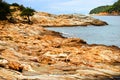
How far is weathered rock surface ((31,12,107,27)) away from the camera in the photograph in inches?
4631

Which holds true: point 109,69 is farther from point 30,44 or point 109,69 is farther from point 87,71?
point 30,44

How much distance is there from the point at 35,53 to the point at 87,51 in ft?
17.7

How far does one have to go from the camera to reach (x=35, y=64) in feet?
96.7

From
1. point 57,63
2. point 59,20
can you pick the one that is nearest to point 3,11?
point 59,20

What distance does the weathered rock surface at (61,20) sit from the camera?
118 meters

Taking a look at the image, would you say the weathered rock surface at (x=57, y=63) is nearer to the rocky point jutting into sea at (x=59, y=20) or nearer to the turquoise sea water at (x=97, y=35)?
the turquoise sea water at (x=97, y=35)

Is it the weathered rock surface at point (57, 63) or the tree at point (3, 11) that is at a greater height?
the tree at point (3, 11)

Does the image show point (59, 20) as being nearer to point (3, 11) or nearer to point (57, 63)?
point (3, 11)

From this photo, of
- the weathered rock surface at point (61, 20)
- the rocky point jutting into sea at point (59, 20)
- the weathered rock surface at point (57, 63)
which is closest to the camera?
the weathered rock surface at point (57, 63)

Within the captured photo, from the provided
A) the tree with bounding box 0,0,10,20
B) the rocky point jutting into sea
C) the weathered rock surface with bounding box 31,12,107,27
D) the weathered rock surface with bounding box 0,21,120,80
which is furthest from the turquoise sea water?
the weathered rock surface with bounding box 0,21,120,80

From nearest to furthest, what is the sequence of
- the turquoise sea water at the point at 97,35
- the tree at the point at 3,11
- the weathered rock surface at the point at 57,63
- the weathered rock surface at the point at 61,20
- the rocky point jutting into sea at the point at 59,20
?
the weathered rock surface at the point at 57,63 → the turquoise sea water at the point at 97,35 → the tree at the point at 3,11 → the rocky point jutting into sea at the point at 59,20 → the weathered rock surface at the point at 61,20

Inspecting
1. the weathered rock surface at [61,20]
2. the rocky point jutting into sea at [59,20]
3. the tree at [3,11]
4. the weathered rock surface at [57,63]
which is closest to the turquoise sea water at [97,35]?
the tree at [3,11]

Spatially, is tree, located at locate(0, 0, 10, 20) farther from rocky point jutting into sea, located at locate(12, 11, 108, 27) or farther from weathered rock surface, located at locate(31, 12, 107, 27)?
weathered rock surface, located at locate(31, 12, 107, 27)

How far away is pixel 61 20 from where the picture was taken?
Answer: 125m
